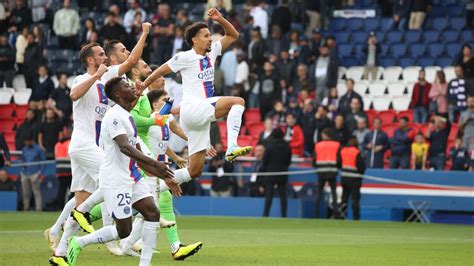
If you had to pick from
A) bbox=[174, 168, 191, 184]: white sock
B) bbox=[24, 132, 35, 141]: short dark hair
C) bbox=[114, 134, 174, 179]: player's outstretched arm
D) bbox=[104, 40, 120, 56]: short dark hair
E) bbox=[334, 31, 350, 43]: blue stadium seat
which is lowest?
bbox=[24, 132, 35, 141]: short dark hair

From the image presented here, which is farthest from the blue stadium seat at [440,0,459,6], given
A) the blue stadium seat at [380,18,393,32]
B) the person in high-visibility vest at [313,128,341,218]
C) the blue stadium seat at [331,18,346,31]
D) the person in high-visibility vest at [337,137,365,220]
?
the person in high-visibility vest at [337,137,365,220]

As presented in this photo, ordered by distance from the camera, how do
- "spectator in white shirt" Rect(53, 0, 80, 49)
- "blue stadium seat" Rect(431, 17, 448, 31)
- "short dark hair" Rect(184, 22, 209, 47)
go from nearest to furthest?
"short dark hair" Rect(184, 22, 209, 47) → "blue stadium seat" Rect(431, 17, 448, 31) → "spectator in white shirt" Rect(53, 0, 80, 49)

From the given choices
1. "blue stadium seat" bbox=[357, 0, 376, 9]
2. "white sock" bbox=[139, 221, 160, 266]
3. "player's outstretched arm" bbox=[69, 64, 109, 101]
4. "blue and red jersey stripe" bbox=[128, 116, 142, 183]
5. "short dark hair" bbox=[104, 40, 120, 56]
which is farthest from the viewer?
"blue stadium seat" bbox=[357, 0, 376, 9]

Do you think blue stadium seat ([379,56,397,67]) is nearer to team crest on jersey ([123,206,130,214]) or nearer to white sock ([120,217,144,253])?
white sock ([120,217,144,253])

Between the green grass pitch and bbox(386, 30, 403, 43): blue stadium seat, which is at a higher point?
bbox(386, 30, 403, 43): blue stadium seat

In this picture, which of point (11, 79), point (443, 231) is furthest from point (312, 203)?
point (11, 79)

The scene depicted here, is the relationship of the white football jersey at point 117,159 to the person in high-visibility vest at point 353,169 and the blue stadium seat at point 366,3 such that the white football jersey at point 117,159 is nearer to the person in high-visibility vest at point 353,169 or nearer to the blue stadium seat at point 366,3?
the person in high-visibility vest at point 353,169

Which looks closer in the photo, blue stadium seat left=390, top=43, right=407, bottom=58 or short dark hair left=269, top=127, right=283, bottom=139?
short dark hair left=269, top=127, right=283, bottom=139

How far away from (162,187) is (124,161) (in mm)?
3572

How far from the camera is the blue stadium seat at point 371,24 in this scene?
3441 centimetres

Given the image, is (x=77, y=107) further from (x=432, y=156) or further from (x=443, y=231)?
(x=432, y=156)

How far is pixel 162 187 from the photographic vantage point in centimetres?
1612

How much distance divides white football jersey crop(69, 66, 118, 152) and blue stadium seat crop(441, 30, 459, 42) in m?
18.7

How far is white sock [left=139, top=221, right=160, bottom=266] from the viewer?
1231 centimetres
